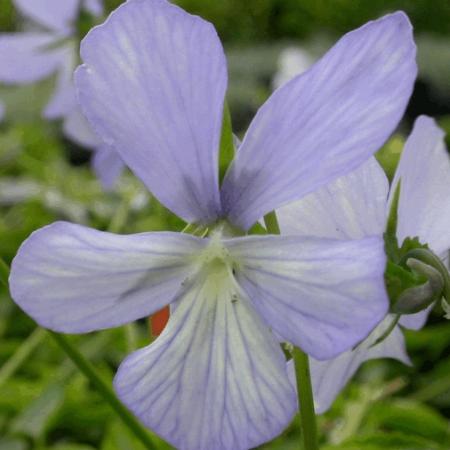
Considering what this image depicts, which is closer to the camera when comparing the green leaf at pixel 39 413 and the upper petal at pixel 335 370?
the upper petal at pixel 335 370

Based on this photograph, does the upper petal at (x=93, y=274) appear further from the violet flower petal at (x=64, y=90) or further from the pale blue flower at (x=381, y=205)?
the violet flower petal at (x=64, y=90)

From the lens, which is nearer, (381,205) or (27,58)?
(381,205)

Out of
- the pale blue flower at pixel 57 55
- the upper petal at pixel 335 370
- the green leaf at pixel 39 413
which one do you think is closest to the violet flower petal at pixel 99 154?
the pale blue flower at pixel 57 55

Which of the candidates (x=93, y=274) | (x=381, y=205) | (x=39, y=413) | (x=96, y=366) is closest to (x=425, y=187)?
(x=381, y=205)

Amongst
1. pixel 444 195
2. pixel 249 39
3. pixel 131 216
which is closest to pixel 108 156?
pixel 444 195

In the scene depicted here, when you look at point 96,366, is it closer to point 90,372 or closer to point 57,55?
point 57,55

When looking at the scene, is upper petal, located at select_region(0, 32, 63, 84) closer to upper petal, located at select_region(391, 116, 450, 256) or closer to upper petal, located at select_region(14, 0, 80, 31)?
upper petal, located at select_region(14, 0, 80, 31)
